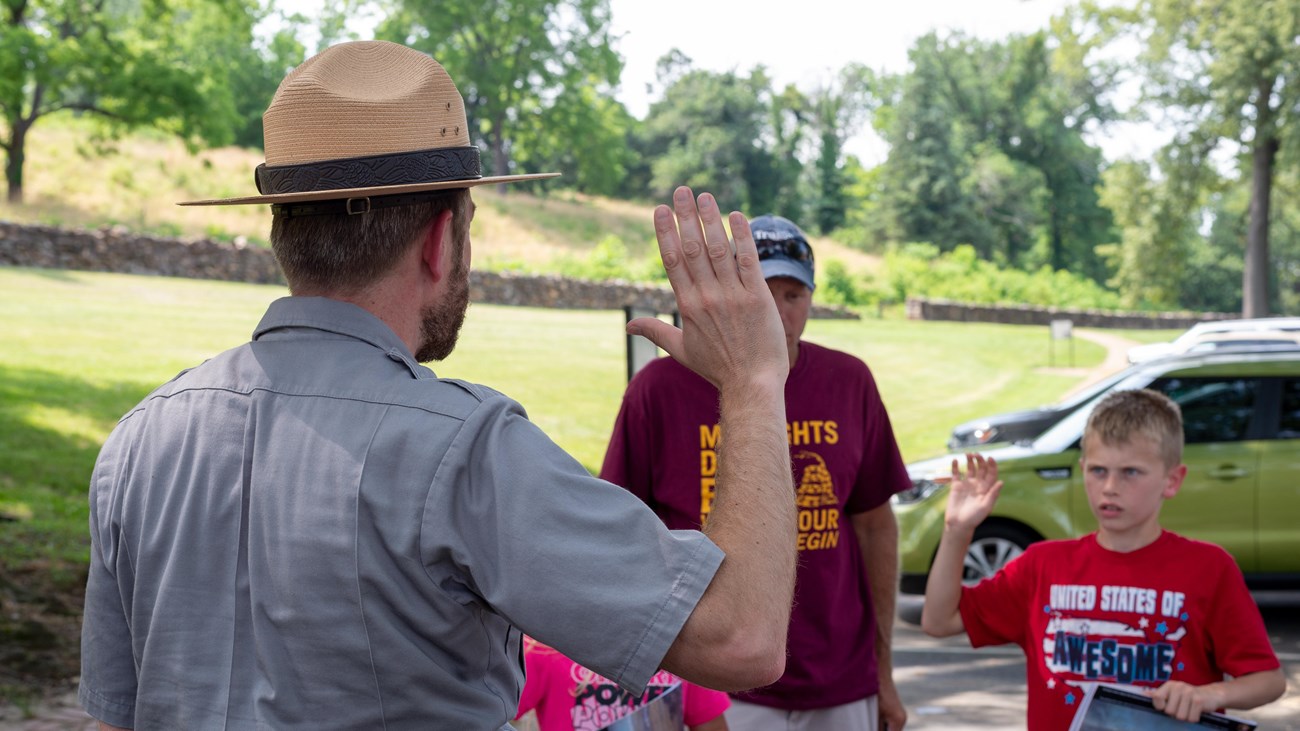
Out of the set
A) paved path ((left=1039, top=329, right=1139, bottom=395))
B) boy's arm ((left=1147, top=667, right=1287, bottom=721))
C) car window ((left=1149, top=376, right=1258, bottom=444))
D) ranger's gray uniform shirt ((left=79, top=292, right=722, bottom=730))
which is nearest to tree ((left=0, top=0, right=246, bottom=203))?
car window ((left=1149, top=376, right=1258, bottom=444))

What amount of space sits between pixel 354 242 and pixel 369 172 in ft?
0.32

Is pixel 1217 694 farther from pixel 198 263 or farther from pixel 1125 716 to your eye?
pixel 198 263

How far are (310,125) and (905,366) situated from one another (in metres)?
30.3

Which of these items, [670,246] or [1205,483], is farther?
[1205,483]

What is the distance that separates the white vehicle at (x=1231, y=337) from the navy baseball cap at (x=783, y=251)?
14.2 metres

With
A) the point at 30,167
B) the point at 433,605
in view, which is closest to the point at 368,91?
the point at 433,605

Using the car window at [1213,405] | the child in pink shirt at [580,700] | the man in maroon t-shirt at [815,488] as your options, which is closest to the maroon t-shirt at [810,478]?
the man in maroon t-shirt at [815,488]

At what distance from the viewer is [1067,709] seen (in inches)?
129

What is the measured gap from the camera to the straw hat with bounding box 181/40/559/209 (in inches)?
67.9

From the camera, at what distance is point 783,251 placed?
387 cm

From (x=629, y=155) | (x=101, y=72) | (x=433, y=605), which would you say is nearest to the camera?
(x=433, y=605)

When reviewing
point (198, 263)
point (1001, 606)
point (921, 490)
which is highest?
point (198, 263)

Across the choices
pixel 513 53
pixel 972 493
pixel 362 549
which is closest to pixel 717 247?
pixel 362 549

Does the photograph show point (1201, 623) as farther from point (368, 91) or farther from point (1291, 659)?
point (1291, 659)
